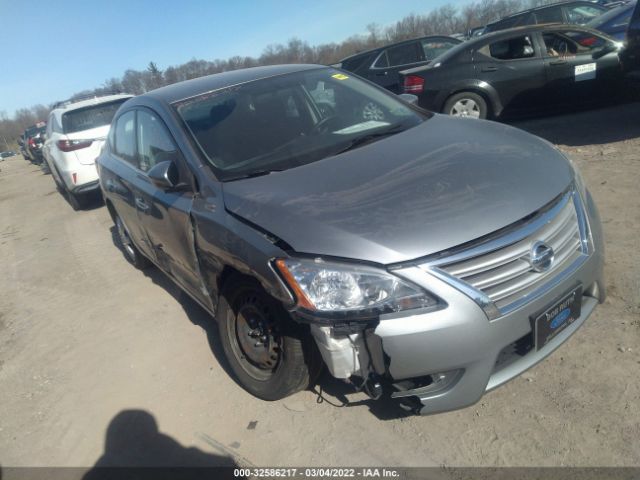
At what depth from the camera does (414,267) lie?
192 centimetres

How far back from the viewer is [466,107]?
7184 millimetres

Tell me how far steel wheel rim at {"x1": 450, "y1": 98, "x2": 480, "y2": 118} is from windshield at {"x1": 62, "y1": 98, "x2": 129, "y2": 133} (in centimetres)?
563

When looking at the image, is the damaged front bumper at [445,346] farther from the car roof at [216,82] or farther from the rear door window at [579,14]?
the rear door window at [579,14]

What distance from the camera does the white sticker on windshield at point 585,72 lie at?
21.4 ft

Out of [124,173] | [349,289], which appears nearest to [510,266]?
[349,289]

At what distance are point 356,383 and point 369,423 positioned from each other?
1.45 ft

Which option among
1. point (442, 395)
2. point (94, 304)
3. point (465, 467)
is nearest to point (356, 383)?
point (442, 395)

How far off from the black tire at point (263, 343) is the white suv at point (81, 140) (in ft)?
20.4

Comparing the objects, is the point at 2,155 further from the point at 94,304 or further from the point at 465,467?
the point at 465,467

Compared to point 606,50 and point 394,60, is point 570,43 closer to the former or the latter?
point 606,50

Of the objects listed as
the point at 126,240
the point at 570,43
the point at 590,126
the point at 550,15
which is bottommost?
the point at 590,126

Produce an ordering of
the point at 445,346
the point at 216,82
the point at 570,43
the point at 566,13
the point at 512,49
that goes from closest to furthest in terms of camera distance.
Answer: the point at 445,346
the point at 216,82
the point at 570,43
the point at 512,49
the point at 566,13

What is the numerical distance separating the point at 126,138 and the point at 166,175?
1.69m

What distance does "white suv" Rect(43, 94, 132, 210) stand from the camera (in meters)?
8.05
